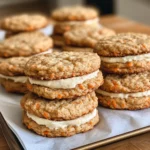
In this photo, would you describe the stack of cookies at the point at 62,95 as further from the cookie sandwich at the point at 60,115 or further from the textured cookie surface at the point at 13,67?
the textured cookie surface at the point at 13,67

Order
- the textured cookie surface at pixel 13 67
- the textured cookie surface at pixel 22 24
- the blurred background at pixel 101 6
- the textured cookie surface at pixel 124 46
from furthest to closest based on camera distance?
the blurred background at pixel 101 6 < the textured cookie surface at pixel 22 24 < the textured cookie surface at pixel 13 67 < the textured cookie surface at pixel 124 46

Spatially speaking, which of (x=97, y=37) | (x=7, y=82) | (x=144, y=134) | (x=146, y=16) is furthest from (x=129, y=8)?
(x=144, y=134)

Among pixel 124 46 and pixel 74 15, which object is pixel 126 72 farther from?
pixel 74 15

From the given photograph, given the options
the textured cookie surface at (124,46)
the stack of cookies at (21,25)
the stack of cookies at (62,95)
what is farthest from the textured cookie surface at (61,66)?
the stack of cookies at (21,25)

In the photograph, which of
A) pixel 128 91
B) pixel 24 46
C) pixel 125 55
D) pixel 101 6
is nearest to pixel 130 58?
pixel 125 55

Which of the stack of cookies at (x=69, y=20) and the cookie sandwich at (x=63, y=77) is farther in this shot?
the stack of cookies at (x=69, y=20)

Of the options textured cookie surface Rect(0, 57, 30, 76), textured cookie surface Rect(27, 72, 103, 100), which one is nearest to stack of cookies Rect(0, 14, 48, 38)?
textured cookie surface Rect(0, 57, 30, 76)

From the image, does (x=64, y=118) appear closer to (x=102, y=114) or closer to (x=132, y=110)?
(x=102, y=114)
